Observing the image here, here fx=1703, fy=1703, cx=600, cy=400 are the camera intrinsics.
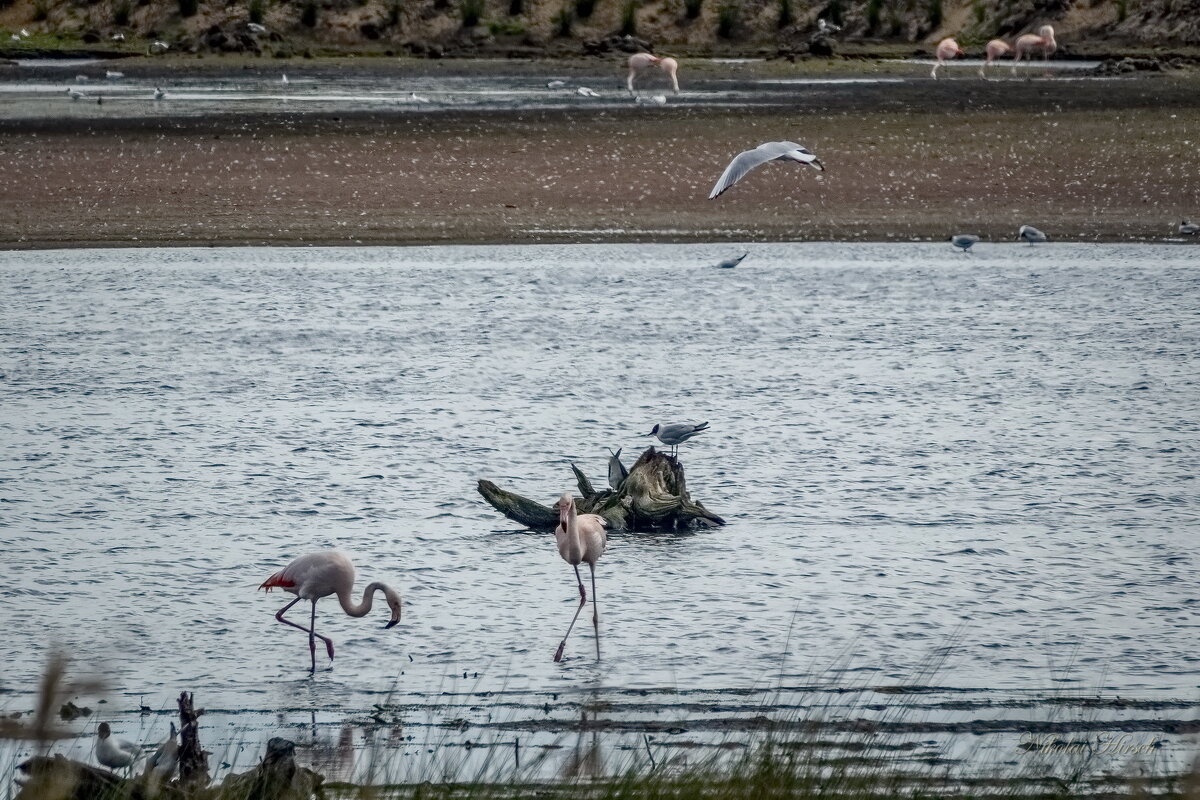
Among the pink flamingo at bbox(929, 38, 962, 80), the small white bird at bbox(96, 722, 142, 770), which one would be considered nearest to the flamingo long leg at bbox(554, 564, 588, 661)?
the small white bird at bbox(96, 722, 142, 770)

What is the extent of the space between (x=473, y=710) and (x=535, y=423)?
20.3 feet

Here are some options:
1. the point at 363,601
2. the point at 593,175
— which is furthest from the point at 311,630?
the point at 593,175

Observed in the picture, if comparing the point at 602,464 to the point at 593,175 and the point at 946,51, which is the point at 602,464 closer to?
the point at 593,175

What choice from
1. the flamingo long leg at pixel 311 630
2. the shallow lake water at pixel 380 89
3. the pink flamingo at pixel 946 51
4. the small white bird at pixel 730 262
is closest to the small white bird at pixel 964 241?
the small white bird at pixel 730 262

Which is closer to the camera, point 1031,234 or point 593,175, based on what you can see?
point 1031,234

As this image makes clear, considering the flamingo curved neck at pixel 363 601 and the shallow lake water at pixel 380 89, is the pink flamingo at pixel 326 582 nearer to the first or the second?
the flamingo curved neck at pixel 363 601

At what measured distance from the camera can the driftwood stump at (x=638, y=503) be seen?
1027 cm

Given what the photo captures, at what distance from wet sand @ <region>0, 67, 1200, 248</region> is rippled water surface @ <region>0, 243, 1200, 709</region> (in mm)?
457

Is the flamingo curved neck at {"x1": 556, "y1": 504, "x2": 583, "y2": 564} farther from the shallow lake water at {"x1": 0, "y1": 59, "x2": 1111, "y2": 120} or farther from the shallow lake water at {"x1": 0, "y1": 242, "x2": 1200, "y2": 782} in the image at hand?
the shallow lake water at {"x1": 0, "y1": 59, "x2": 1111, "y2": 120}

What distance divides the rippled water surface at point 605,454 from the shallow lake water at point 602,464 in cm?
4

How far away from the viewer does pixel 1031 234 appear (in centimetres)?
2014

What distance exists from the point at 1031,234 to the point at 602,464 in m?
10.2

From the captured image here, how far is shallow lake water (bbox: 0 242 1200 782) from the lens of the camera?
7770 mm

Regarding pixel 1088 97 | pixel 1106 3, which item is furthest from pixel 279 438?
pixel 1106 3
